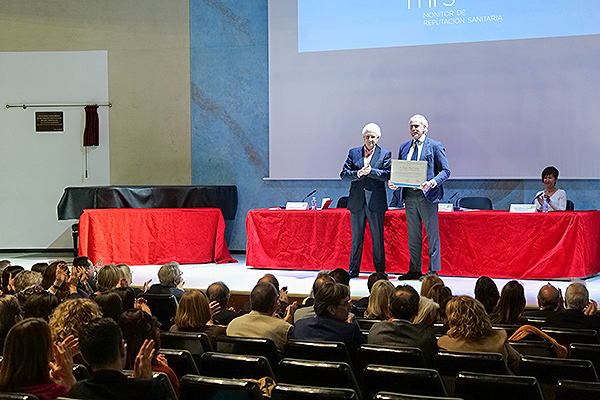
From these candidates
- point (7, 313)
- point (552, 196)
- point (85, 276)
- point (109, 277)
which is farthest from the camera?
point (552, 196)

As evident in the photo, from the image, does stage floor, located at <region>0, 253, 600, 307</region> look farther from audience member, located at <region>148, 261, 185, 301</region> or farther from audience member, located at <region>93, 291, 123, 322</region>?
audience member, located at <region>93, 291, 123, 322</region>

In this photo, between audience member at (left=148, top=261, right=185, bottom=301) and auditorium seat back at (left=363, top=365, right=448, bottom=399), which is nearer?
auditorium seat back at (left=363, top=365, right=448, bottom=399)

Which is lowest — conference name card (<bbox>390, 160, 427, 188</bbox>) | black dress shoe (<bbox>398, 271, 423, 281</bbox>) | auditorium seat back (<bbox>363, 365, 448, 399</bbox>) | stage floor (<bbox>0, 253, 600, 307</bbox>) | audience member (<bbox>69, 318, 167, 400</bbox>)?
stage floor (<bbox>0, 253, 600, 307</bbox>)

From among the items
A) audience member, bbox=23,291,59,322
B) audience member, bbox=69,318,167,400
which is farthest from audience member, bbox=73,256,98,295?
audience member, bbox=69,318,167,400

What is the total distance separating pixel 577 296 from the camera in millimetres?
3525

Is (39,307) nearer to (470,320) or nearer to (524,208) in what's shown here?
(470,320)

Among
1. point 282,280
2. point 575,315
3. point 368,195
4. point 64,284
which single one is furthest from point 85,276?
point 575,315

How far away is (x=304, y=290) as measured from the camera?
18.7 ft

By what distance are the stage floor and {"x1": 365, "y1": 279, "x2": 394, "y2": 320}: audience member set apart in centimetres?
163

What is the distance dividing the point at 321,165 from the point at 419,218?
2.93 meters

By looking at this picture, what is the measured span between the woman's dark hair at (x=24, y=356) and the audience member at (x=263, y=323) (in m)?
1.15

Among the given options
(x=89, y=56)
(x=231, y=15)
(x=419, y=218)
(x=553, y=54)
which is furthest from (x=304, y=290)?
(x=89, y=56)

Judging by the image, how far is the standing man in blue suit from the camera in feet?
20.1

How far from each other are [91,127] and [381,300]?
7.31 meters
